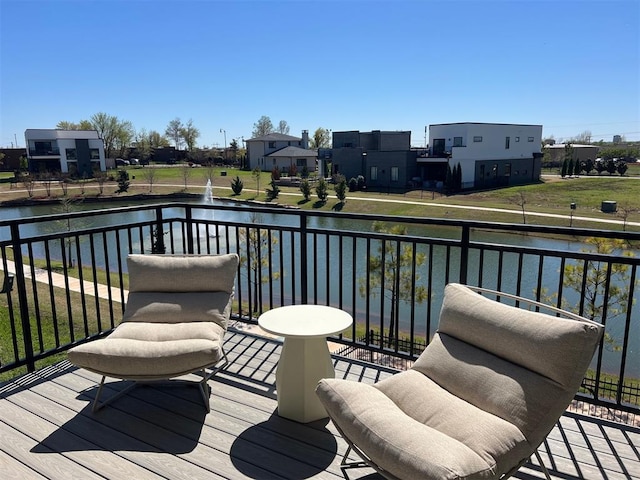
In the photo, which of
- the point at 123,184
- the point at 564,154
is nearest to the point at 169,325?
the point at 123,184

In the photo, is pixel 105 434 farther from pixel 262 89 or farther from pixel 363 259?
pixel 262 89

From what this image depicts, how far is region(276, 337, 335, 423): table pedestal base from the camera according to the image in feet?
8.13

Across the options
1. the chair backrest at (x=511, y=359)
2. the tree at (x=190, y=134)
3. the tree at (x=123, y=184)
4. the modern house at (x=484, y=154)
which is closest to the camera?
the chair backrest at (x=511, y=359)

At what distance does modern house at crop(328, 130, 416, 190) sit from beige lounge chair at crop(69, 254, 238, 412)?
36.6 m

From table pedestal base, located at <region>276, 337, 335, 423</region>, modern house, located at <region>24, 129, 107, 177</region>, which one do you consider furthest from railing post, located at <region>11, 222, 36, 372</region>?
modern house, located at <region>24, 129, 107, 177</region>

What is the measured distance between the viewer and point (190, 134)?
7450cm

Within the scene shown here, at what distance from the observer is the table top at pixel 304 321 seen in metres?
2.42

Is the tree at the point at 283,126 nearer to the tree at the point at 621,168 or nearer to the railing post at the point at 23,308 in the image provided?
the tree at the point at 621,168

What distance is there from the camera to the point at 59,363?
3.28 m

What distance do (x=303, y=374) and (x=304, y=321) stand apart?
0.30 meters

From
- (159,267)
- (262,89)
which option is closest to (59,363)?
(159,267)

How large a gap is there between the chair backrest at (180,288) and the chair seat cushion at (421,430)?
133cm

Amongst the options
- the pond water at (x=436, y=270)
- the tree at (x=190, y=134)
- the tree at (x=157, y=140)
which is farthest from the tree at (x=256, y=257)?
the tree at (x=157, y=140)

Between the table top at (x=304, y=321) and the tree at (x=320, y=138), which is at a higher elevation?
the tree at (x=320, y=138)
